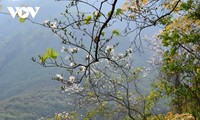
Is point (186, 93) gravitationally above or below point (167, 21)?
below

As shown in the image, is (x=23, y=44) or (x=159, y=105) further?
(x=23, y=44)

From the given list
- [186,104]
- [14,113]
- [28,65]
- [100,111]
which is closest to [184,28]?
[186,104]

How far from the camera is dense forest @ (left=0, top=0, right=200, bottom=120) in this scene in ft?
12.2

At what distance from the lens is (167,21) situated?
7242mm

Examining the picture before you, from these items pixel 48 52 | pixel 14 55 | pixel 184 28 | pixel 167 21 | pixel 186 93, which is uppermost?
pixel 14 55

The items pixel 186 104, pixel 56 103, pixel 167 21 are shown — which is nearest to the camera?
pixel 167 21

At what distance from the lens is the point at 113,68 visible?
3525 cm

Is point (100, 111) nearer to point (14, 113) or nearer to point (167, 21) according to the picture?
point (167, 21)

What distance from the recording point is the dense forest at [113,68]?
3.72 meters

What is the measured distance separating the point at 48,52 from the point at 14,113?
49.4 m

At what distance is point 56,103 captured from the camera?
5597 centimetres

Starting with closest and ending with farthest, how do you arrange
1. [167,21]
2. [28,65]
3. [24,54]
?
[167,21]
[28,65]
[24,54]

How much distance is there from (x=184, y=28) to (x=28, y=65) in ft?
259

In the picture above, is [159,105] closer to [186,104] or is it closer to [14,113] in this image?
[14,113]
